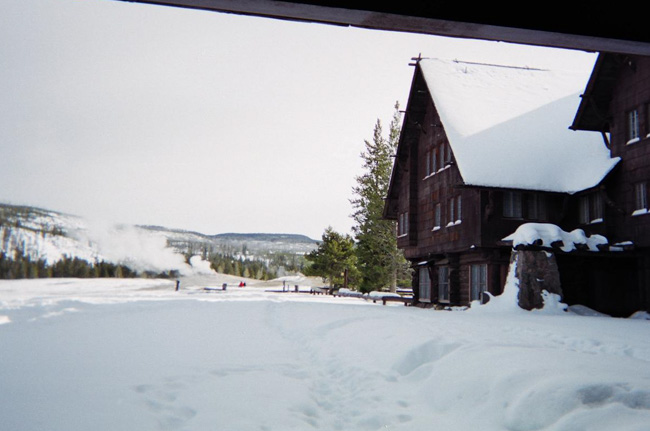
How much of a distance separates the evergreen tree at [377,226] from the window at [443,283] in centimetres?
1624

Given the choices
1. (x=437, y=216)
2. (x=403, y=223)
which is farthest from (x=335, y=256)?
(x=437, y=216)

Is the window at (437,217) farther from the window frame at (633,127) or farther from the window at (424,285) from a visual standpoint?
the window frame at (633,127)

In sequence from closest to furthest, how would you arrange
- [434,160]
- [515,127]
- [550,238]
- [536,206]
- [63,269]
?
[550,238]
[536,206]
[515,127]
[434,160]
[63,269]

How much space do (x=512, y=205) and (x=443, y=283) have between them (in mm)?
6129

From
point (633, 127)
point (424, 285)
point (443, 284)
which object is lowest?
point (424, 285)

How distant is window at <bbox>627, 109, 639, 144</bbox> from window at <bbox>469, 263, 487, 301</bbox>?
703cm

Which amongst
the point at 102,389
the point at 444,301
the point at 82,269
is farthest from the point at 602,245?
the point at 82,269

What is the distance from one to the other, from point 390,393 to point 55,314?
14.4 meters

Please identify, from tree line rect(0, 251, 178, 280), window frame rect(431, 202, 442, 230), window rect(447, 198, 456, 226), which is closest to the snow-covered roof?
window rect(447, 198, 456, 226)

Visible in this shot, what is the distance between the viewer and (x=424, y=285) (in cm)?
2720

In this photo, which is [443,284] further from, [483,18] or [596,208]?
[483,18]

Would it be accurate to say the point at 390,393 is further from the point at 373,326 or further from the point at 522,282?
the point at 522,282

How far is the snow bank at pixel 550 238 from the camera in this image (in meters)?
16.6

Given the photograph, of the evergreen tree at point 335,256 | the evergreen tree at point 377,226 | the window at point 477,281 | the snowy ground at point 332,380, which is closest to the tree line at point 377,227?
the evergreen tree at point 377,226
